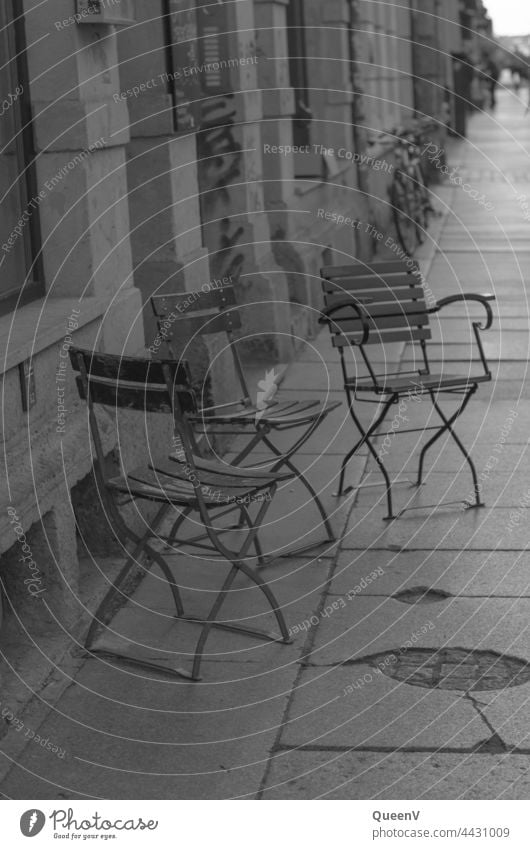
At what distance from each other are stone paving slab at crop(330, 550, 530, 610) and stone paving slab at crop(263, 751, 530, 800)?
1.46 m

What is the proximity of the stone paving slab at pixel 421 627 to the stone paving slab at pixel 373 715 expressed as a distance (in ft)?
0.46

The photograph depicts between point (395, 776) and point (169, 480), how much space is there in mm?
1637

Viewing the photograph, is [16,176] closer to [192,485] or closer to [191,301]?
[191,301]

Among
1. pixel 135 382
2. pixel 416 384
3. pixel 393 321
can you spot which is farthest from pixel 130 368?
pixel 393 321

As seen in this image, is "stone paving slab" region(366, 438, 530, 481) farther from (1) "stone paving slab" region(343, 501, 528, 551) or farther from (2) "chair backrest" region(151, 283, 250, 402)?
(2) "chair backrest" region(151, 283, 250, 402)

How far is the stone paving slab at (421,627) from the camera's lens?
539 cm

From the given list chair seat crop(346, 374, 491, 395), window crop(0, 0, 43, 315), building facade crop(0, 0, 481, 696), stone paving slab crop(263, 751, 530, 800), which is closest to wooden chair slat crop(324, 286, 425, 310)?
chair seat crop(346, 374, 491, 395)

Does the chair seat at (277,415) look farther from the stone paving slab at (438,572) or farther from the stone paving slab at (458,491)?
the stone paving slab at (458,491)

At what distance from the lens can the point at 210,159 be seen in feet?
33.3

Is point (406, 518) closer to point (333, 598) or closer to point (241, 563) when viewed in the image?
point (333, 598)

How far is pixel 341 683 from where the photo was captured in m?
5.12

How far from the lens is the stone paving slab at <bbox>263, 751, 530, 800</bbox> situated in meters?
4.28

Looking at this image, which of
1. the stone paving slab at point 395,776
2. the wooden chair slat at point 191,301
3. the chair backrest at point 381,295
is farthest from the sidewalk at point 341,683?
the wooden chair slat at point 191,301

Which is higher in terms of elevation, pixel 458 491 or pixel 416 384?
pixel 416 384
